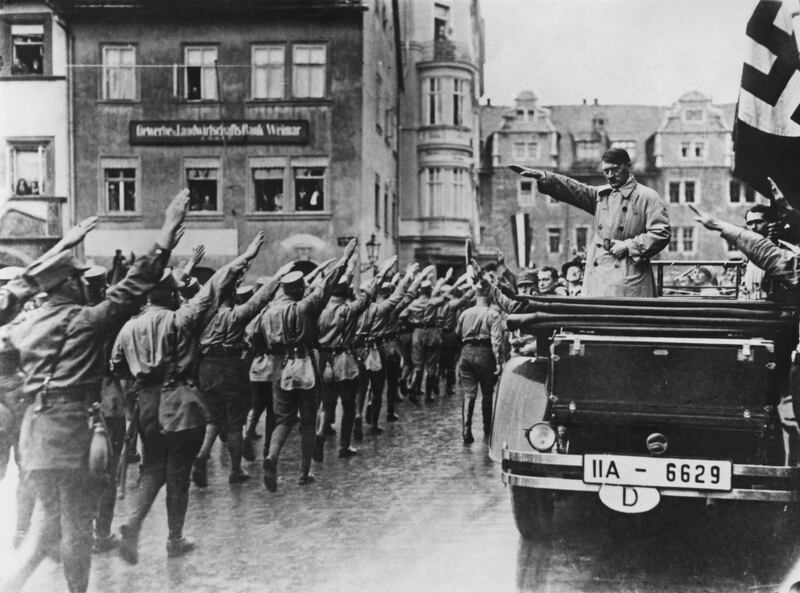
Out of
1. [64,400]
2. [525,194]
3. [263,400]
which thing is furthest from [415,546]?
[525,194]

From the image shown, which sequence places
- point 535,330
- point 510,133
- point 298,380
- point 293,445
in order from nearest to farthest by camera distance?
point 535,330 → point 298,380 → point 293,445 → point 510,133

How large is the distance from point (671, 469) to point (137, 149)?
961 inches

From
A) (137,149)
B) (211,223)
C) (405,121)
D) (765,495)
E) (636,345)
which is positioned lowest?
(765,495)

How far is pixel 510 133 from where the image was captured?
6116 cm

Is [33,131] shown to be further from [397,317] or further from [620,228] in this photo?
[620,228]

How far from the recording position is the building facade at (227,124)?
88.6 ft

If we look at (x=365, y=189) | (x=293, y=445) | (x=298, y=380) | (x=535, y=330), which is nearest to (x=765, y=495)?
(x=535, y=330)

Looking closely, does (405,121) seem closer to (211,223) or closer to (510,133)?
(211,223)

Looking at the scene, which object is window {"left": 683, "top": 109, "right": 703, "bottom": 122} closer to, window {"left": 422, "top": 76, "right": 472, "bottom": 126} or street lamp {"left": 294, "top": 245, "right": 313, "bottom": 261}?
window {"left": 422, "top": 76, "right": 472, "bottom": 126}

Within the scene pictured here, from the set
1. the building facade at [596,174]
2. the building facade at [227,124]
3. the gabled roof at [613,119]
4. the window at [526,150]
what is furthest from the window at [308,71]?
the gabled roof at [613,119]

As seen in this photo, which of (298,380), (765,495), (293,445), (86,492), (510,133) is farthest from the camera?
(510,133)

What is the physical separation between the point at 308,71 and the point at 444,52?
45.8 feet

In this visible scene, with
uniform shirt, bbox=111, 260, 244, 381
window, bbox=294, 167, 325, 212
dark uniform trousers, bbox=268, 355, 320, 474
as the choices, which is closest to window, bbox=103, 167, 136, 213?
window, bbox=294, 167, 325, 212

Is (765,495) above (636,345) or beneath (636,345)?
beneath
